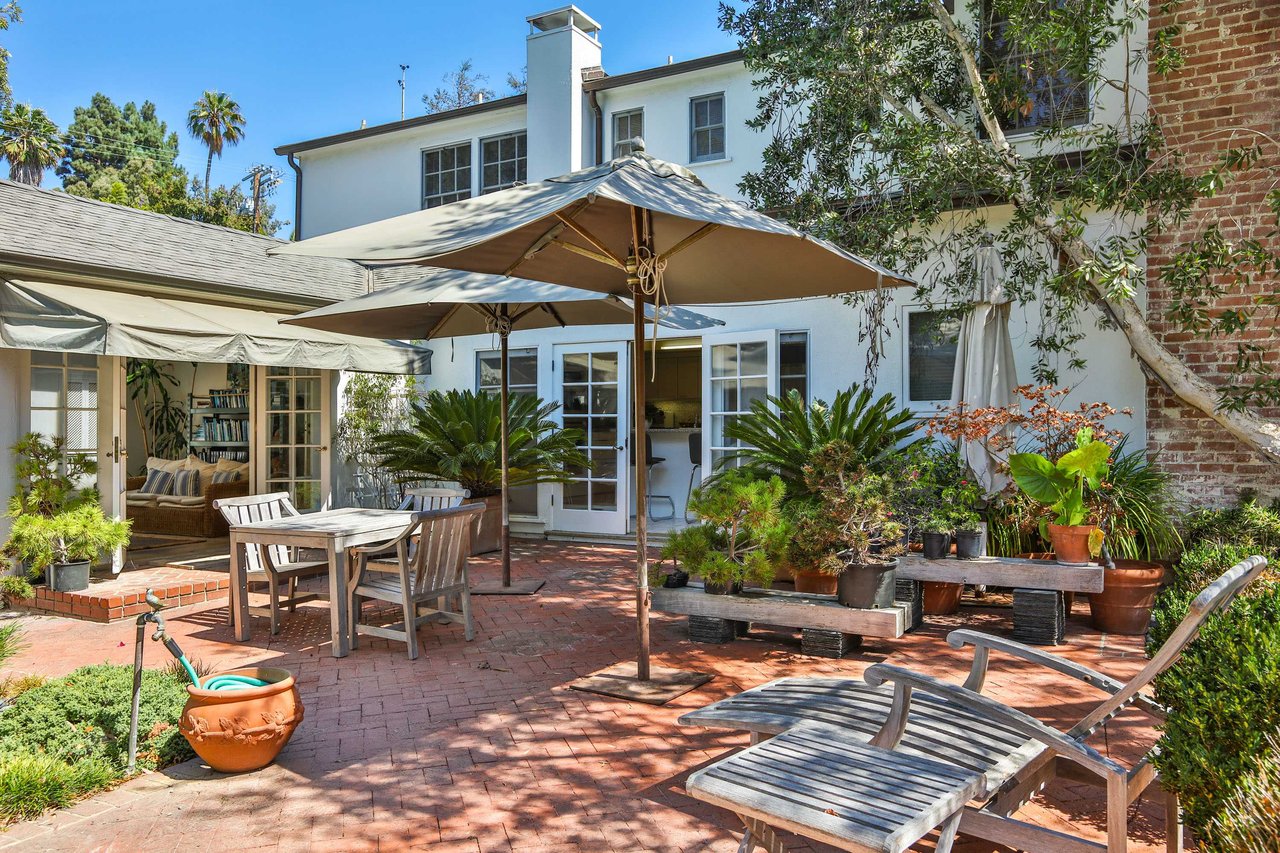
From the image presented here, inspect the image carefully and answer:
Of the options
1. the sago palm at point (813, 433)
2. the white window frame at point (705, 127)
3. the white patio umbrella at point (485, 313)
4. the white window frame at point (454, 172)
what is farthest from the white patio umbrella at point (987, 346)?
the white window frame at point (454, 172)

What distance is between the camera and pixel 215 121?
1141 inches

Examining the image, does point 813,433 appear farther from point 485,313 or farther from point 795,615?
point 485,313

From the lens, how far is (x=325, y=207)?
1322 cm

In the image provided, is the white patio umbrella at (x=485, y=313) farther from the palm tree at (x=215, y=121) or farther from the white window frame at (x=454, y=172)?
the palm tree at (x=215, y=121)

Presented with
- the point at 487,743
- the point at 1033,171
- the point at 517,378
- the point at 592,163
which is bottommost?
the point at 487,743

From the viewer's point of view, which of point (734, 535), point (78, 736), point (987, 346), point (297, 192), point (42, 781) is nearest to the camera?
point (42, 781)

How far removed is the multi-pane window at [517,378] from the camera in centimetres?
1066

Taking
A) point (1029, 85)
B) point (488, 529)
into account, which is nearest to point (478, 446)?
point (488, 529)

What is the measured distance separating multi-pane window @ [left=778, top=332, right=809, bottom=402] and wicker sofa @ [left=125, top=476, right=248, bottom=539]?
6.67 meters

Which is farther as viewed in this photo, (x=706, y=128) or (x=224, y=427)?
(x=224, y=427)

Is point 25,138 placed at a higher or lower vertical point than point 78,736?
higher

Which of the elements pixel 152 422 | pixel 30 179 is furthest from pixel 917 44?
pixel 30 179

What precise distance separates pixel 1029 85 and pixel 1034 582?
4.73 m

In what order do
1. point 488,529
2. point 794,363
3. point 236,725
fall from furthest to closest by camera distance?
point 488,529, point 794,363, point 236,725
